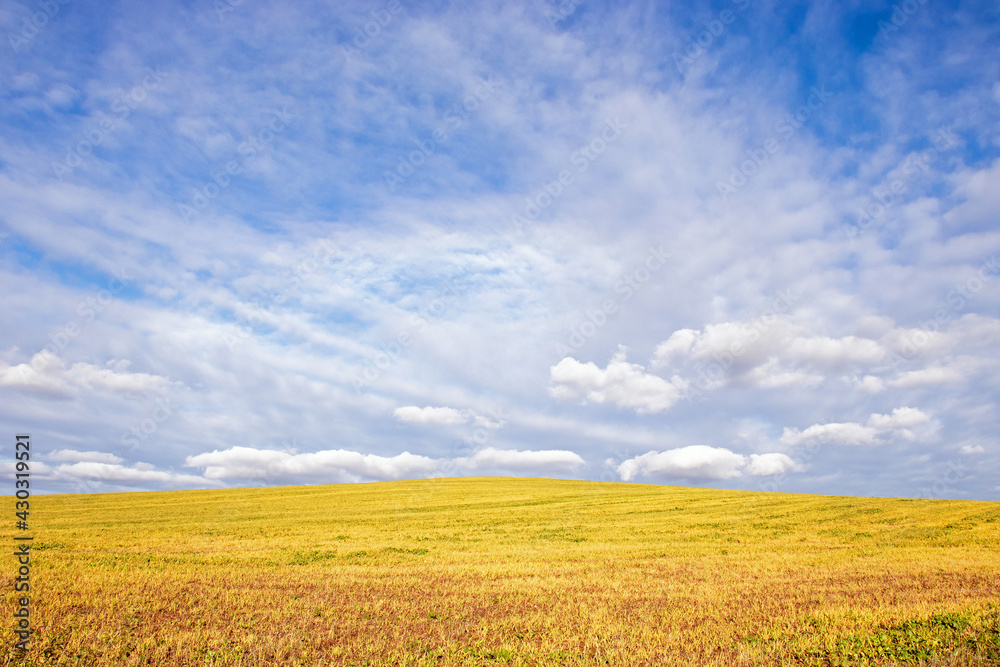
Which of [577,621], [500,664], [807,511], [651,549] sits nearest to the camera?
[500,664]

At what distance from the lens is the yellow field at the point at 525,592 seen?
35.1 feet

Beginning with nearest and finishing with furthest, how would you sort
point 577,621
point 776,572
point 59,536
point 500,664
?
1. point 500,664
2. point 577,621
3. point 776,572
4. point 59,536

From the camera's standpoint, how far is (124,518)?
42.4 m

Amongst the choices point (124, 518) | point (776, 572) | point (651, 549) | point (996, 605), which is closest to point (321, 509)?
point (124, 518)

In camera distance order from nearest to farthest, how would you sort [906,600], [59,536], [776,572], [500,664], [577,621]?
[500,664], [577,621], [906,600], [776,572], [59,536]

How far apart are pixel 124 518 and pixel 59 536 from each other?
1403 centimetres

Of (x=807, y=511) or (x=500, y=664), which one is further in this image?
(x=807, y=511)

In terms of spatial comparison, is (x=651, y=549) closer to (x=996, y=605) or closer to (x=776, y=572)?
(x=776, y=572)

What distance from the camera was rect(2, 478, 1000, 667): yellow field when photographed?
35.1 feet

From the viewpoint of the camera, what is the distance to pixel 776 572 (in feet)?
66.2

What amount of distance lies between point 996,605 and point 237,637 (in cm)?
1850

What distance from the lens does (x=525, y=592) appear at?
53.7 ft

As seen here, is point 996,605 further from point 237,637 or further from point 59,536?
point 59,536

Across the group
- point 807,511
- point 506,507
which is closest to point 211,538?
point 506,507
